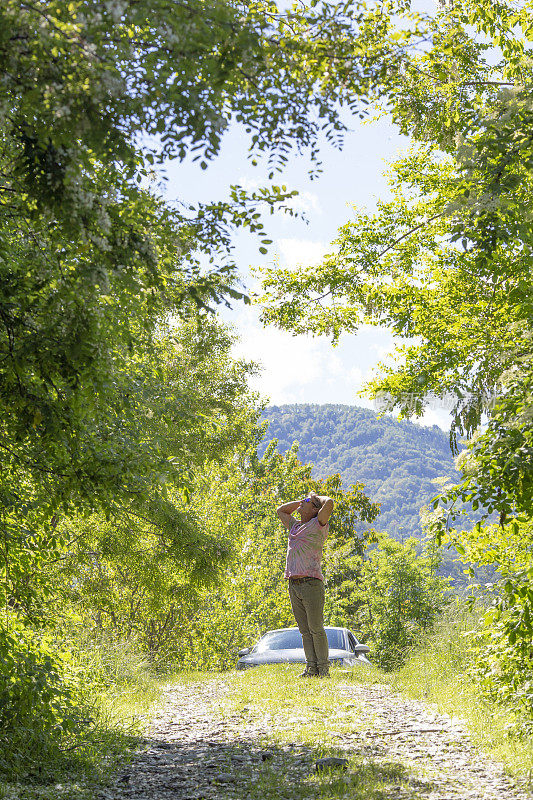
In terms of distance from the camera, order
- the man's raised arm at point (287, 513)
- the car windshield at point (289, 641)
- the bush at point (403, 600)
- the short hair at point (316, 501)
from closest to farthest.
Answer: the short hair at point (316, 501) → the man's raised arm at point (287, 513) → the car windshield at point (289, 641) → the bush at point (403, 600)

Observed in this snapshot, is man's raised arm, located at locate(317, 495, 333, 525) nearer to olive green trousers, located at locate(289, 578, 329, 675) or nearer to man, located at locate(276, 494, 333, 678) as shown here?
man, located at locate(276, 494, 333, 678)

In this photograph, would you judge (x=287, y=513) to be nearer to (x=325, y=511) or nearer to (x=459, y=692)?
(x=325, y=511)

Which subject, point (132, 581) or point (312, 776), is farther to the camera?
point (132, 581)

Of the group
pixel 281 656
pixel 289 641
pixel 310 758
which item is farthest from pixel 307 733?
pixel 289 641

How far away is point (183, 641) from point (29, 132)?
1505cm

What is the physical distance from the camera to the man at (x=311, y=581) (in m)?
9.81

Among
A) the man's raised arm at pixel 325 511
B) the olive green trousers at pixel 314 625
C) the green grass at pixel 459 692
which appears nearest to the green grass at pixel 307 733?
the olive green trousers at pixel 314 625

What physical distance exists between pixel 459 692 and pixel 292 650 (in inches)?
185

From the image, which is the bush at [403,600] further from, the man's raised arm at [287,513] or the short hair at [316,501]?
the short hair at [316,501]

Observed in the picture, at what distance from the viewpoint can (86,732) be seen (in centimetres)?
626

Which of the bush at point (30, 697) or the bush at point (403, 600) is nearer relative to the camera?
the bush at point (30, 697)

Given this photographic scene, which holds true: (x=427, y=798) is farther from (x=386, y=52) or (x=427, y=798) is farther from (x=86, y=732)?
(x=386, y=52)

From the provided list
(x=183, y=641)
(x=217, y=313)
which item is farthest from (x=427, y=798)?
(x=183, y=641)

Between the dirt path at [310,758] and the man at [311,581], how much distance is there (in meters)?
1.67
